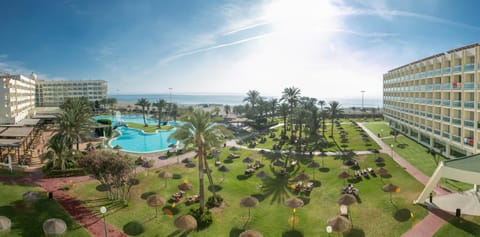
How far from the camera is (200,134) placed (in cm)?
2580

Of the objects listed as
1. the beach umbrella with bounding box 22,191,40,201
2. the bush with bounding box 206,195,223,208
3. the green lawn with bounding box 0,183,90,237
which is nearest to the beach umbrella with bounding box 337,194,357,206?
the bush with bounding box 206,195,223,208

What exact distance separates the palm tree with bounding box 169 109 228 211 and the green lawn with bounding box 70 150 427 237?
162 inches

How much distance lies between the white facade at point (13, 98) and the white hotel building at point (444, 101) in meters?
87.4

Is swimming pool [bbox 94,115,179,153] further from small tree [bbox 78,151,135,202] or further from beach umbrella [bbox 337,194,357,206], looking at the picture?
beach umbrella [bbox 337,194,357,206]

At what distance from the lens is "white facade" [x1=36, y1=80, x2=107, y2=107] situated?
457ft

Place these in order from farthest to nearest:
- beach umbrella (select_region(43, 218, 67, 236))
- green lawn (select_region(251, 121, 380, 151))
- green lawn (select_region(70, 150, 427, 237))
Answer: green lawn (select_region(251, 121, 380, 151)), green lawn (select_region(70, 150, 427, 237)), beach umbrella (select_region(43, 218, 67, 236))

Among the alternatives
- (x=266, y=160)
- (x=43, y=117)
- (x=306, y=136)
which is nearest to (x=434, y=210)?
(x=266, y=160)

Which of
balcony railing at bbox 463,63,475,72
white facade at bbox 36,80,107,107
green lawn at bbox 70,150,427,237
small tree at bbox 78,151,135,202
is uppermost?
white facade at bbox 36,80,107,107

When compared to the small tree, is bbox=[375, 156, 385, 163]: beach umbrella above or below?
below

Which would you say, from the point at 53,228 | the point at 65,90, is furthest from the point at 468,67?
the point at 65,90

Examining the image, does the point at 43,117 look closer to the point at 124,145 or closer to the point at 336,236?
the point at 124,145

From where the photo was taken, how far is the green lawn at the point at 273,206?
78.5ft

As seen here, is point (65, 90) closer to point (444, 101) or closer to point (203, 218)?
point (203, 218)

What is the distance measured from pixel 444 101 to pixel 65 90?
161 meters
